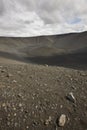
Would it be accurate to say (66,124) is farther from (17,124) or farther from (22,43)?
(22,43)

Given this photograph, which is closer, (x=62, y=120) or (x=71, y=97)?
(x=62, y=120)

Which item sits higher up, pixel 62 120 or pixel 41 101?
pixel 41 101

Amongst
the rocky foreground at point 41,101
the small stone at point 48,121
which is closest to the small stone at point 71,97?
the rocky foreground at point 41,101

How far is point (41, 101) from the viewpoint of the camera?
12.5 ft

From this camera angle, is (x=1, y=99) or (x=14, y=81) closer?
(x=1, y=99)

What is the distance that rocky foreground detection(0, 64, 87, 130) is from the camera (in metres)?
3.51

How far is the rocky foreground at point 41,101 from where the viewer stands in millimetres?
3506

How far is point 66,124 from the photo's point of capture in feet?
11.8

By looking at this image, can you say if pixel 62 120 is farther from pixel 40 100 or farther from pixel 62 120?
pixel 40 100

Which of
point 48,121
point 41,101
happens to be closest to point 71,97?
point 41,101

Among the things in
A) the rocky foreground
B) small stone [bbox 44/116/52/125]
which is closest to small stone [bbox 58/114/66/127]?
the rocky foreground

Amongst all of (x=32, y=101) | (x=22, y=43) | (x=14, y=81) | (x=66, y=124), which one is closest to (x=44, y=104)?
(x=32, y=101)

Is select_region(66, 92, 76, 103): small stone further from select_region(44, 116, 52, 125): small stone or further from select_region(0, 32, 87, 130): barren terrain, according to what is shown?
select_region(44, 116, 52, 125): small stone

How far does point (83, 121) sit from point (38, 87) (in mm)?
924
